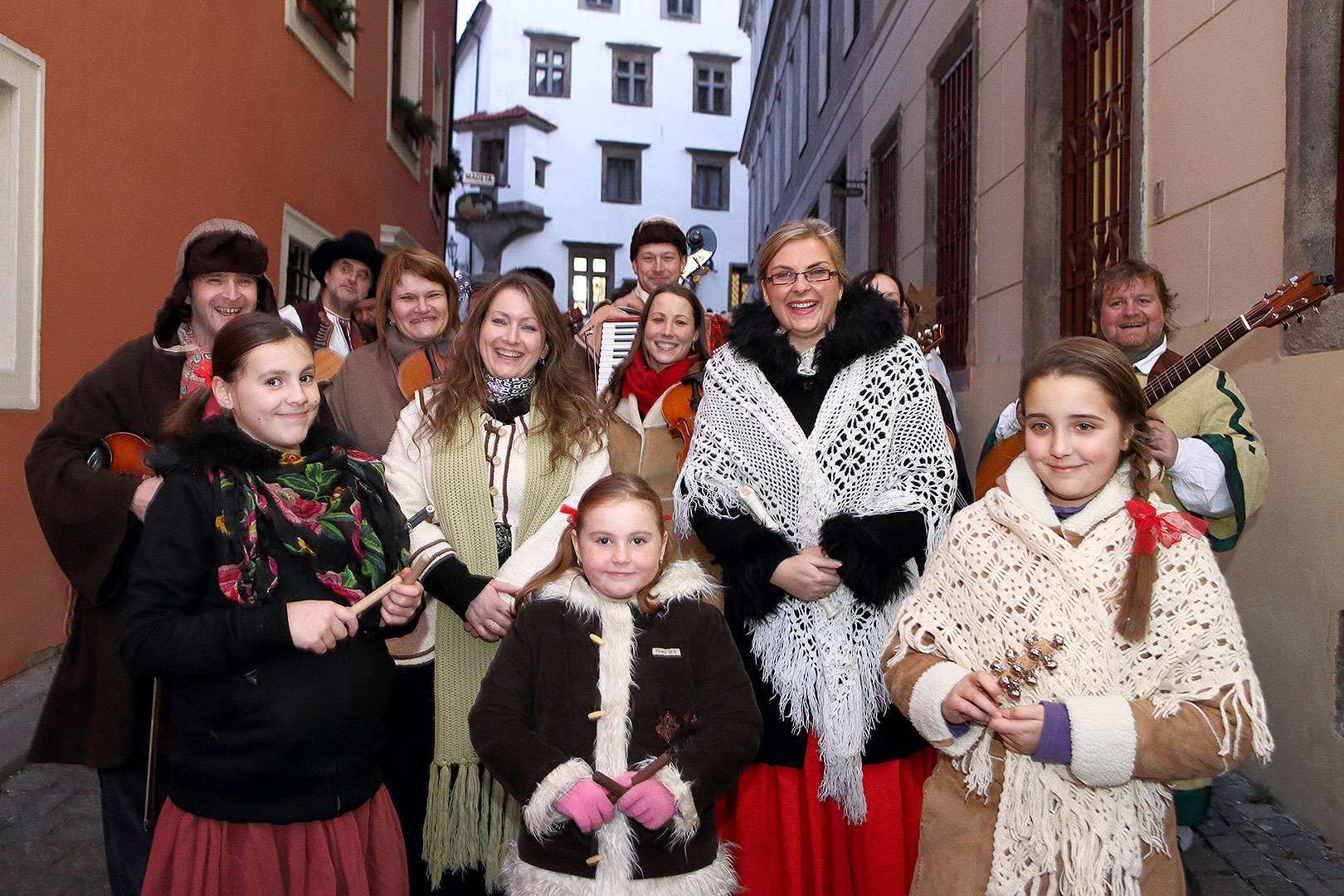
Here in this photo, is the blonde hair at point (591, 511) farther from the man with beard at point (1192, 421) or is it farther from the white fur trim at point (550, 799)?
the man with beard at point (1192, 421)

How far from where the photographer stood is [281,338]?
2146 millimetres

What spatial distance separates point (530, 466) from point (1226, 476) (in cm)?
212

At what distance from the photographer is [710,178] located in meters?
36.2

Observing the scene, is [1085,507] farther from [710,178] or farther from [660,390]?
[710,178]

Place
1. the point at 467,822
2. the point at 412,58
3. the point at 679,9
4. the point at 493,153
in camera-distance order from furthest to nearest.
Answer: the point at 679,9 < the point at 493,153 < the point at 412,58 < the point at 467,822

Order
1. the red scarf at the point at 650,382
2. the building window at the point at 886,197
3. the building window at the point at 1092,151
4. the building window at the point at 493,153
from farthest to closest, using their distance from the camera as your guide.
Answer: the building window at the point at 493,153, the building window at the point at 886,197, the building window at the point at 1092,151, the red scarf at the point at 650,382

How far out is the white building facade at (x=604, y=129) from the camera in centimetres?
3444

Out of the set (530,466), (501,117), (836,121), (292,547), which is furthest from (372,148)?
(501,117)

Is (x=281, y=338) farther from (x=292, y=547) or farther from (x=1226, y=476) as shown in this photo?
(x=1226, y=476)

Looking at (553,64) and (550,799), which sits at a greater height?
(553,64)

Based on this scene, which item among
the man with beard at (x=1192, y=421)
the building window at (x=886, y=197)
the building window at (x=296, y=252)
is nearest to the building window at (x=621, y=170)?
the building window at (x=886, y=197)

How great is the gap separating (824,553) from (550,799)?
94 centimetres

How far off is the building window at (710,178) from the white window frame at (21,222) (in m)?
32.6

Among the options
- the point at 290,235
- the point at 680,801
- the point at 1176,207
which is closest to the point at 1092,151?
the point at 1176,207
